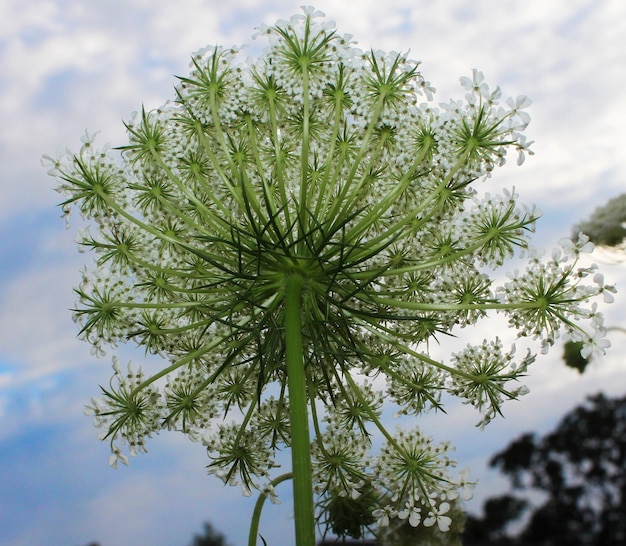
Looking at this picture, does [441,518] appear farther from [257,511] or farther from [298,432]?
[298,432]

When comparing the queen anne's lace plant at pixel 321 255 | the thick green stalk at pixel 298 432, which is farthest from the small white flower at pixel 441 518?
the thick green stalk at pixel 298 432

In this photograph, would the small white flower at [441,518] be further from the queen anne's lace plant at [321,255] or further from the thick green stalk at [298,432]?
the thick green stalk at [298,432]

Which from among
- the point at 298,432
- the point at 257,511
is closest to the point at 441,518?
the point at 257,511

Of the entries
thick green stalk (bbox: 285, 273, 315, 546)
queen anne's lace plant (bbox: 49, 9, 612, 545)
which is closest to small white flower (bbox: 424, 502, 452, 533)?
queen anne's lace plant (bbox: 49, 9, 612, 545)

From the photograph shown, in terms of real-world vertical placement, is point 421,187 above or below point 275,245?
above

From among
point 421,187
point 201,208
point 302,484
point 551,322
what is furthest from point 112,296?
point 551,322

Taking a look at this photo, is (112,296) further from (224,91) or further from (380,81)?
(380,81)
